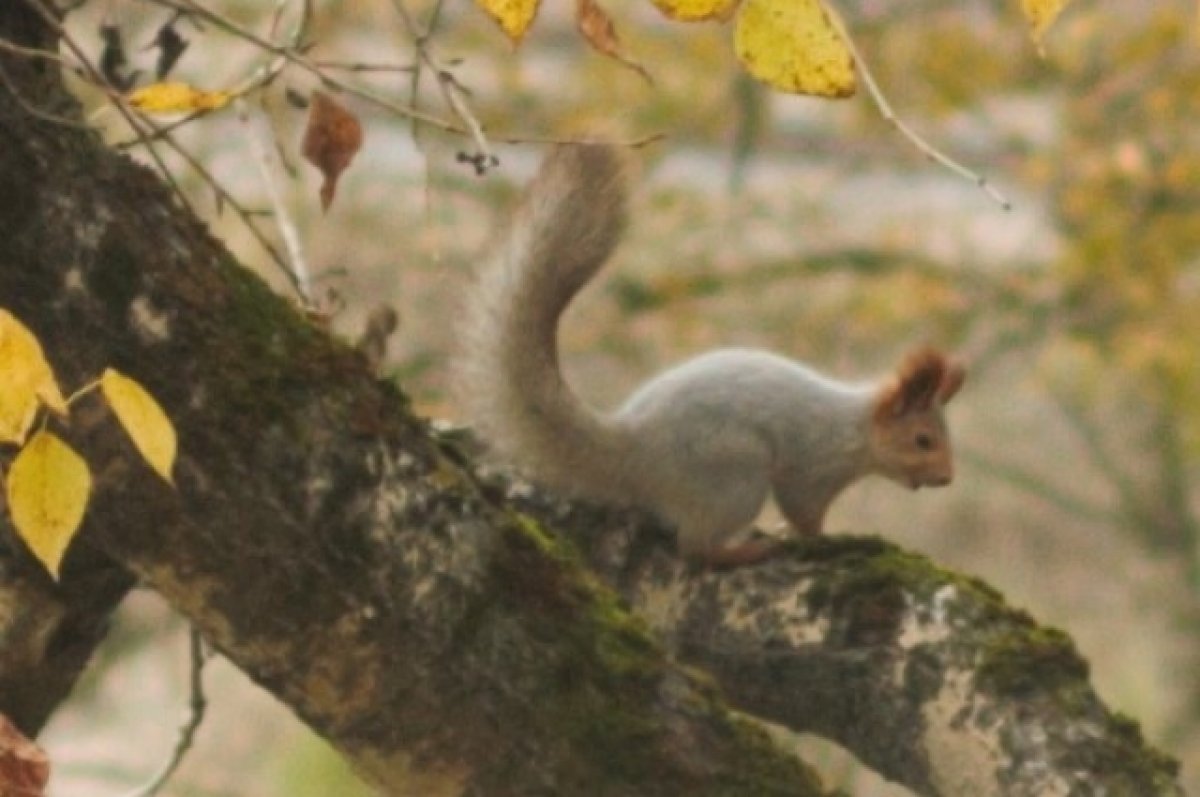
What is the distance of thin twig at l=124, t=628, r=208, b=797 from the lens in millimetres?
2031

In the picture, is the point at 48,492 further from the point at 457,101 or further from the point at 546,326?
the point at 546,326

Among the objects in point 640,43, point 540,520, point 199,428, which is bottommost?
point 199,428

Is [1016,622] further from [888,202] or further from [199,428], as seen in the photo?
[888,202]

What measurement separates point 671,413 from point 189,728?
72 centimetres

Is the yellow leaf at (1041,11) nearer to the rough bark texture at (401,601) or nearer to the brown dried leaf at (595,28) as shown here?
the brown dried leaf at (595,28)

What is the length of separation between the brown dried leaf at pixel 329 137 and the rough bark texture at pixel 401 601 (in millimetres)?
97

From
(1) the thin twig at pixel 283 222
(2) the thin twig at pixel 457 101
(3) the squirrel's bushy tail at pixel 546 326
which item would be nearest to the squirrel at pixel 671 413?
(3) the squirrel's bushy tail at pixel 546 326

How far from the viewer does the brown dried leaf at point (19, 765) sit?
146 cm

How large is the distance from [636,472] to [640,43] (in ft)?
7.73

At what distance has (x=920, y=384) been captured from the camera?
2926mm

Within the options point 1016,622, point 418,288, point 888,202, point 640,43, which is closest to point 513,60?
point 640,43

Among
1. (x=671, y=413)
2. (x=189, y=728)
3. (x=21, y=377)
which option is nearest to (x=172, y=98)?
(x=21, y=377)

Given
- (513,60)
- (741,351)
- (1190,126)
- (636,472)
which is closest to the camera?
(636,472)

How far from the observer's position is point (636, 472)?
101 inches
